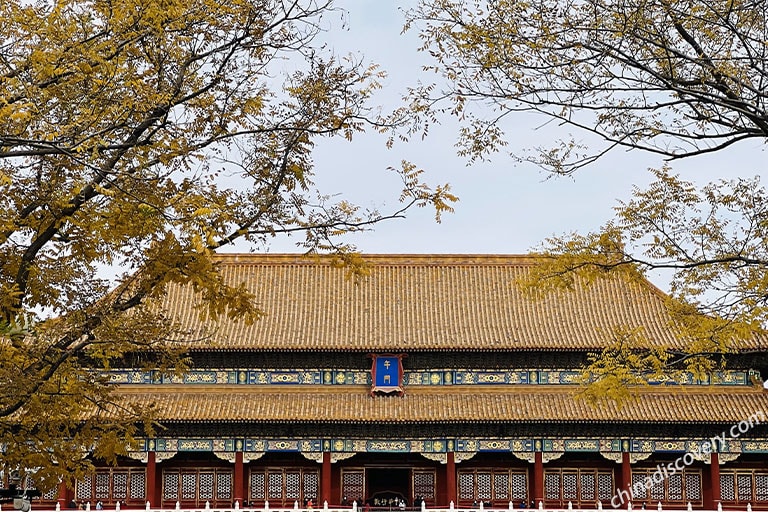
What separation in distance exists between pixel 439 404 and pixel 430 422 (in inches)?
49.5

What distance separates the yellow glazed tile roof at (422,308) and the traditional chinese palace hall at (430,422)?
103mm

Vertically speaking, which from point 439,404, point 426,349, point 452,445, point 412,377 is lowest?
point 452,445

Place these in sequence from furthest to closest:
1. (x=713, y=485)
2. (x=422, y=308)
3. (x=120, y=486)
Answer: (x=422, y=308) < (x=120, y=486) < (x=713, y=485)

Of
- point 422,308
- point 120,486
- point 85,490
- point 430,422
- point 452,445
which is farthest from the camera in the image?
point 422,308

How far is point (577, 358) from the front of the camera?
33.2 m

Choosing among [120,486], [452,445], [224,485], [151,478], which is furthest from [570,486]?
[120,486]

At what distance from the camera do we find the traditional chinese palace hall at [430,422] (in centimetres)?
3178

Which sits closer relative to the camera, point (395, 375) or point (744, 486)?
point (744, 486)

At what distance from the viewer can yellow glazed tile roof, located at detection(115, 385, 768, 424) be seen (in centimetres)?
3125

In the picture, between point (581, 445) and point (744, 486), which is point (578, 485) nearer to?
point (581, 445)

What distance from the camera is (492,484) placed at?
32.9m

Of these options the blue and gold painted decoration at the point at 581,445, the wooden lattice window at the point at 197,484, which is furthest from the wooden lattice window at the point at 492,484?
the wooden lattice window at the point at 197,484

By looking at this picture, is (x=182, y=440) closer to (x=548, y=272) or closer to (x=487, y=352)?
Result: (x=487, y=352)

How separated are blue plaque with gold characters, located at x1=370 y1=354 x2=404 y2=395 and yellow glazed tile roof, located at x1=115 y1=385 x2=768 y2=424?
280mm
